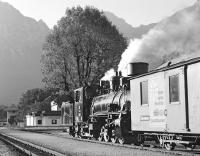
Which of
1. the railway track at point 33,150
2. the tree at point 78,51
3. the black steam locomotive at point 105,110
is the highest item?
the tree at point 78,51

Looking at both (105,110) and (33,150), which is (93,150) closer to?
(33,150)

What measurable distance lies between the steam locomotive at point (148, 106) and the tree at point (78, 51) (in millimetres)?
16514

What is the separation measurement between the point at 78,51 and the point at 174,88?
91.0ft

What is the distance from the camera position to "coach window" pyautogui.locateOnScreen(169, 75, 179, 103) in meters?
12.6

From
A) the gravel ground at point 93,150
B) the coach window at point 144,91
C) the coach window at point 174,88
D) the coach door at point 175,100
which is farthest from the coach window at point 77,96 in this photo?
the coach window at point 174,88

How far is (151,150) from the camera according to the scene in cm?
1380

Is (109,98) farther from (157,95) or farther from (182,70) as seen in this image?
(182,70)

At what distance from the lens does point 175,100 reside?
502 inches

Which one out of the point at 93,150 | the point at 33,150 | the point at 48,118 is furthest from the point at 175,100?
the point at 48,118

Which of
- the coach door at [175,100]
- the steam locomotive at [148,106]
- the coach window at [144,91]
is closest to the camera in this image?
the steam locomotive at [148,106]

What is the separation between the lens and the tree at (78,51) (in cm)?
3959

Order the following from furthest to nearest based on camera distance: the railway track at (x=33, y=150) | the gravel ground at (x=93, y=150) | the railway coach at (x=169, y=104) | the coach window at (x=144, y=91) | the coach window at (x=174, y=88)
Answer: the coach window at (x=144, y=91), the railway track at (x=33, y=150), the gravel ground at (x=93, y=150), the coach window at (x=174, y=88), the railway coach at (x=169, y=104)

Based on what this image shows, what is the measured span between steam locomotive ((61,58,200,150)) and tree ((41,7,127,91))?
54.2ft

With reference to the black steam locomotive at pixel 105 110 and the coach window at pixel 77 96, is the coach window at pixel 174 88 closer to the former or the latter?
the black steam locomotive at pixel 105 110
